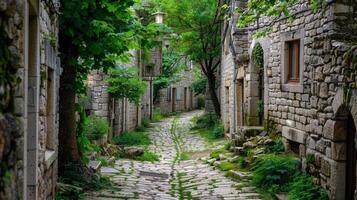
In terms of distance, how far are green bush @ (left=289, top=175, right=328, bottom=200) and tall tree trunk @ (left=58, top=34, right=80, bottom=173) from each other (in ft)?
12.7

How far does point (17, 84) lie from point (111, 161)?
9.32 metres

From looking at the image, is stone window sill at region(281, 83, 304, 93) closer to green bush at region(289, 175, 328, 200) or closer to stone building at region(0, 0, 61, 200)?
green bush at region(289, 175, 328, 200)

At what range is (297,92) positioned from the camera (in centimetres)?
984

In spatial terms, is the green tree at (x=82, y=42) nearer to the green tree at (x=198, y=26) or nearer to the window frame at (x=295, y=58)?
the window frame at (x=295, y=58)

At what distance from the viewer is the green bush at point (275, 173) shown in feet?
28.5

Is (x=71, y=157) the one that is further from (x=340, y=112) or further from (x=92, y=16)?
(x=340, y=112)

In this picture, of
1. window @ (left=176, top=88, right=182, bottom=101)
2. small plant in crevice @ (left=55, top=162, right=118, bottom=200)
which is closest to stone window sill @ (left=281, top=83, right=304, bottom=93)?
small plant in crevice @ (left=55, top=162, right=118, bottom=200)

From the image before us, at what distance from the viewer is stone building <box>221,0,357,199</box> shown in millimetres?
7188

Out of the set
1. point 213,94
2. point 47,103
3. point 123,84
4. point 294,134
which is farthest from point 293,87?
point 213,94

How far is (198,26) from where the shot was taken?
884 inches

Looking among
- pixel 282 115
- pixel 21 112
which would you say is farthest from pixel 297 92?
pixel 21 112

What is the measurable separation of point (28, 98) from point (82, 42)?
363cm

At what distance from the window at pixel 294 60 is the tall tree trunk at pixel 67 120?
455 cm

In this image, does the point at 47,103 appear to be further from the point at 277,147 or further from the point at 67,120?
the point at 277,147
